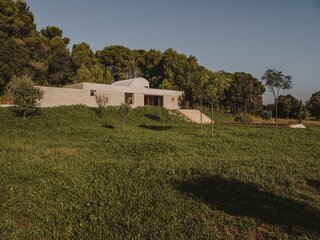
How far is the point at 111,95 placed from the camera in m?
39.5

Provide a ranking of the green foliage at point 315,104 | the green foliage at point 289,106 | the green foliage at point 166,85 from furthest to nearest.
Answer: the green foliage at point 315,104
the green foliage at point 166,85
the green foliage at point 289,106

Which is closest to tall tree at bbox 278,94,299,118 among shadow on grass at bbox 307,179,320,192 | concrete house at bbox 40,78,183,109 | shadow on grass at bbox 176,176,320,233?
concrete house at bbox 40,78,183,109

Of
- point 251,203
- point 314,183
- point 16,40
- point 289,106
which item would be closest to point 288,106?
point 289,106

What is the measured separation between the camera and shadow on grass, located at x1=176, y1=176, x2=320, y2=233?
5837 mm

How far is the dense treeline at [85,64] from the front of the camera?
→ 45.1m

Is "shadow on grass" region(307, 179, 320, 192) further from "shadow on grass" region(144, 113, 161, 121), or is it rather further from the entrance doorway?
the entrance doorway

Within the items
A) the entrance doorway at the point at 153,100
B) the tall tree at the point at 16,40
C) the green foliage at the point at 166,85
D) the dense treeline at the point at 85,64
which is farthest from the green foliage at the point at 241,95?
the tall tree at the point at 16,40

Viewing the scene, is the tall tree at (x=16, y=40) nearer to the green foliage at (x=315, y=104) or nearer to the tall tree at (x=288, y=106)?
the tall tree at (x=288, y=106)

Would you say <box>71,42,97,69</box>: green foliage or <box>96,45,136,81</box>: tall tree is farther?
<box>96,45,136,81</box>: tall tree

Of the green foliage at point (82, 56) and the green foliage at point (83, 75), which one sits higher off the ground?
the green foliage at point (82, 56)

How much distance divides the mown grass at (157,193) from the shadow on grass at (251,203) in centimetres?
3

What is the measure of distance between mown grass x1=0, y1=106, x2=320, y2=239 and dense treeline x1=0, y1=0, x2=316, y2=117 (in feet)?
100

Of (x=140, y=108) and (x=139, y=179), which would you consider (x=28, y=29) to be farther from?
(x=139, y=179)

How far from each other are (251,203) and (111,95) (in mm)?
34633
